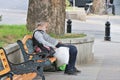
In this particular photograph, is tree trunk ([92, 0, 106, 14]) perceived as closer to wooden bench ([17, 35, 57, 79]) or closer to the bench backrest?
wooden bench ([17, 35, 57, 79])

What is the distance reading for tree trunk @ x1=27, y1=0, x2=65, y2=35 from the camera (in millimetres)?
13117

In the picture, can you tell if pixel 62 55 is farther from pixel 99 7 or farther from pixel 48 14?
pixel 99 7

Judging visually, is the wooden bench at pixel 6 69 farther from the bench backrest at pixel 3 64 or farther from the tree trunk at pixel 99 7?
the tree trunk at pixel 99 7

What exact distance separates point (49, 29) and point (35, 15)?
21.6 inches

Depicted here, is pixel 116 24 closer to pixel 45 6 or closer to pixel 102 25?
pixel 102 25

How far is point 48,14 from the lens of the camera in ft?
43.1

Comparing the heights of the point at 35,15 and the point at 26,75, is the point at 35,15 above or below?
above

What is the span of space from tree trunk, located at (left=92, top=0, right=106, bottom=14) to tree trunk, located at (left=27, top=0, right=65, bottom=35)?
89.6ft

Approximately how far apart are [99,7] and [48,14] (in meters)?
27.9

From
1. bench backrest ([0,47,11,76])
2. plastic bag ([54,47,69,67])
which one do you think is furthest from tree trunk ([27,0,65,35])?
bench backrest ([0,47,11,76])

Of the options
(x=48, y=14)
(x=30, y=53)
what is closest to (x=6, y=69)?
(x=30, y=53)

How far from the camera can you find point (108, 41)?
21438 mm

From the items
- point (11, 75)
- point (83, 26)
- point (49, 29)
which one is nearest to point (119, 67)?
point (49, 29)

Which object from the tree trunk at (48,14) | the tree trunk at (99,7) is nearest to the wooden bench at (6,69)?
the tree trunk at (48,14)
